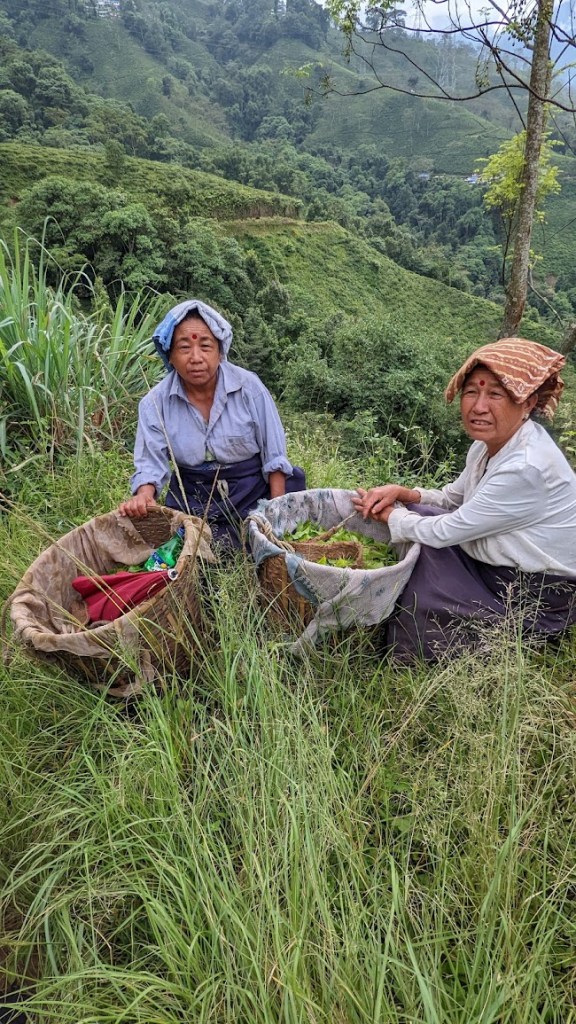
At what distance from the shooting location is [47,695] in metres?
1.66

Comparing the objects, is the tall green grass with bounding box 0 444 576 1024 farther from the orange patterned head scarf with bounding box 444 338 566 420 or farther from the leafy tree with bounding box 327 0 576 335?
the leafy tree with bounding box 327 0 576 335

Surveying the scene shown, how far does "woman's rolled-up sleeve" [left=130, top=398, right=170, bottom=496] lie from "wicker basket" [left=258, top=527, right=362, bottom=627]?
0.63 m

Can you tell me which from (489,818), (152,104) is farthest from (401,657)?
(152,104)

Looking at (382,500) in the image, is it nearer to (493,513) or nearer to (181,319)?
(493,513)

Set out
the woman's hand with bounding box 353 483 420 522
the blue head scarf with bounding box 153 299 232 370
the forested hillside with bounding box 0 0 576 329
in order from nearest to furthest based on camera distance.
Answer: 1. the woman's hand with bounding box 353 483 420 522
2. the blue head scarf with bounding box 153 299 232 370
3. the forested hillside with bounding box 0 0 576 329

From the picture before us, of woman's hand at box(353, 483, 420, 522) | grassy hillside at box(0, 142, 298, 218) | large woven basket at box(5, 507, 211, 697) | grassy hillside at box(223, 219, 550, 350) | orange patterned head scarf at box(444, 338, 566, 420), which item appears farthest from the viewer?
grassy hillside at box(223, 219, 550, 350)

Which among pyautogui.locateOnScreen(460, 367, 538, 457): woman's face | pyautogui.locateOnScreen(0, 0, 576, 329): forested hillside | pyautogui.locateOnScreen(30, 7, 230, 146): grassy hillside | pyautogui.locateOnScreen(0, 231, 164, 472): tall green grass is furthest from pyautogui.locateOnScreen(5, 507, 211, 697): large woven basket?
pyautogui.locateOnScreen(30, 7, 230, 146): grassy hillside

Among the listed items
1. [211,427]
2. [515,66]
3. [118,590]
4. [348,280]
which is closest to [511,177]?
[515,66]

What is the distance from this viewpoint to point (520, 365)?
1.69 metres

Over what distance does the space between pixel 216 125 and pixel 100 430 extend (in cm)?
8367

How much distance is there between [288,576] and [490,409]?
32.5 inches

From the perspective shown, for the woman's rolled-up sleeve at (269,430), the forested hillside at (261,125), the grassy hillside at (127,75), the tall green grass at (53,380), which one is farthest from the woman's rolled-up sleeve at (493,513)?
the grassy hillside at (127,75)

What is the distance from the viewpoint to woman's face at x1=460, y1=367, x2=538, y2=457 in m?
1.75

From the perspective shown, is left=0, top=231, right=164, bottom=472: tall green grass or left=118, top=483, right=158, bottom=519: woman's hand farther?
left=0, top=231, right=164, bottom=472: tall green grass
